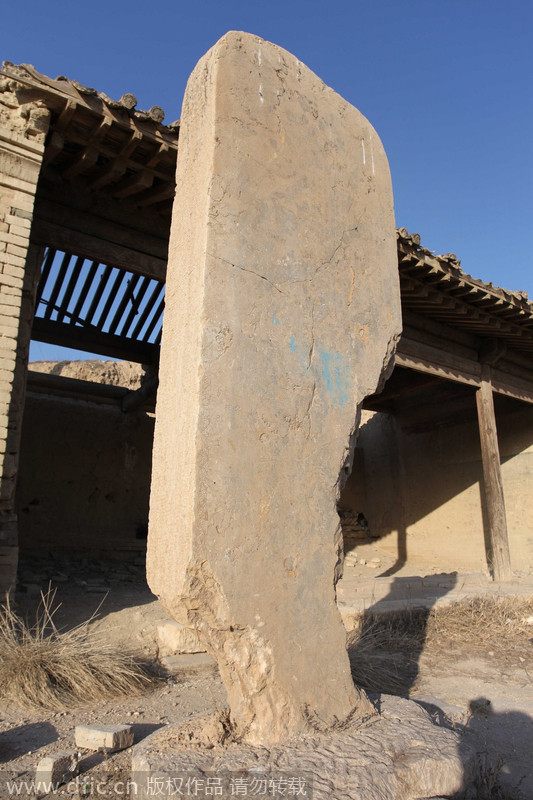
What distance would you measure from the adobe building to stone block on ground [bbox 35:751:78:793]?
6.65ft

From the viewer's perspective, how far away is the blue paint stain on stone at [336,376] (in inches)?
87.0

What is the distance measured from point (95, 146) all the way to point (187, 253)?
9.28 ft

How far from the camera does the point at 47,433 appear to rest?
8.03 metres

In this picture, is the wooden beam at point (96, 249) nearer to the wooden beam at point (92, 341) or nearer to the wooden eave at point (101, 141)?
the wooden eave at point (101, 141)

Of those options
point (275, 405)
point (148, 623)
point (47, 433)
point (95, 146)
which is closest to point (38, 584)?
point (148, 623)

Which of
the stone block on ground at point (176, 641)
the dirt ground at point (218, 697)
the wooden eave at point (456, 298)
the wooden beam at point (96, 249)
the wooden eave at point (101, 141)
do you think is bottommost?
the dirt ground at point (218, 697)

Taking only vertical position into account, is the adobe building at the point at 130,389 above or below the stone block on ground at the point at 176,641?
above

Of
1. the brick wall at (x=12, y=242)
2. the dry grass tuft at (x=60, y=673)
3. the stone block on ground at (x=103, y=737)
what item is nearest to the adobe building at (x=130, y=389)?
the brick wall at (x=12, y=242)

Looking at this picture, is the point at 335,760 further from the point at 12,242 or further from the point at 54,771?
the point at 12,242

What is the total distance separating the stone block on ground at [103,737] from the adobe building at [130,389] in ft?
6.09

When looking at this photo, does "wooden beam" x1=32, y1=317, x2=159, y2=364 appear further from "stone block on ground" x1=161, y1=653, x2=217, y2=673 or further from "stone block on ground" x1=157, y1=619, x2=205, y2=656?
"stone block on ground" x1=161, y1=653, x2=217, y2=673

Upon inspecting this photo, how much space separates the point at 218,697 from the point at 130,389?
6358mm

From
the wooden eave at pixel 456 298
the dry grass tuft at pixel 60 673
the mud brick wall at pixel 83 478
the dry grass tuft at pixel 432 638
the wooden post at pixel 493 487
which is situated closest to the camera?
the dry grass tuft at pixel 60 673

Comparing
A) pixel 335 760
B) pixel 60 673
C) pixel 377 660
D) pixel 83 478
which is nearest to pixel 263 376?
pixel 335 760
